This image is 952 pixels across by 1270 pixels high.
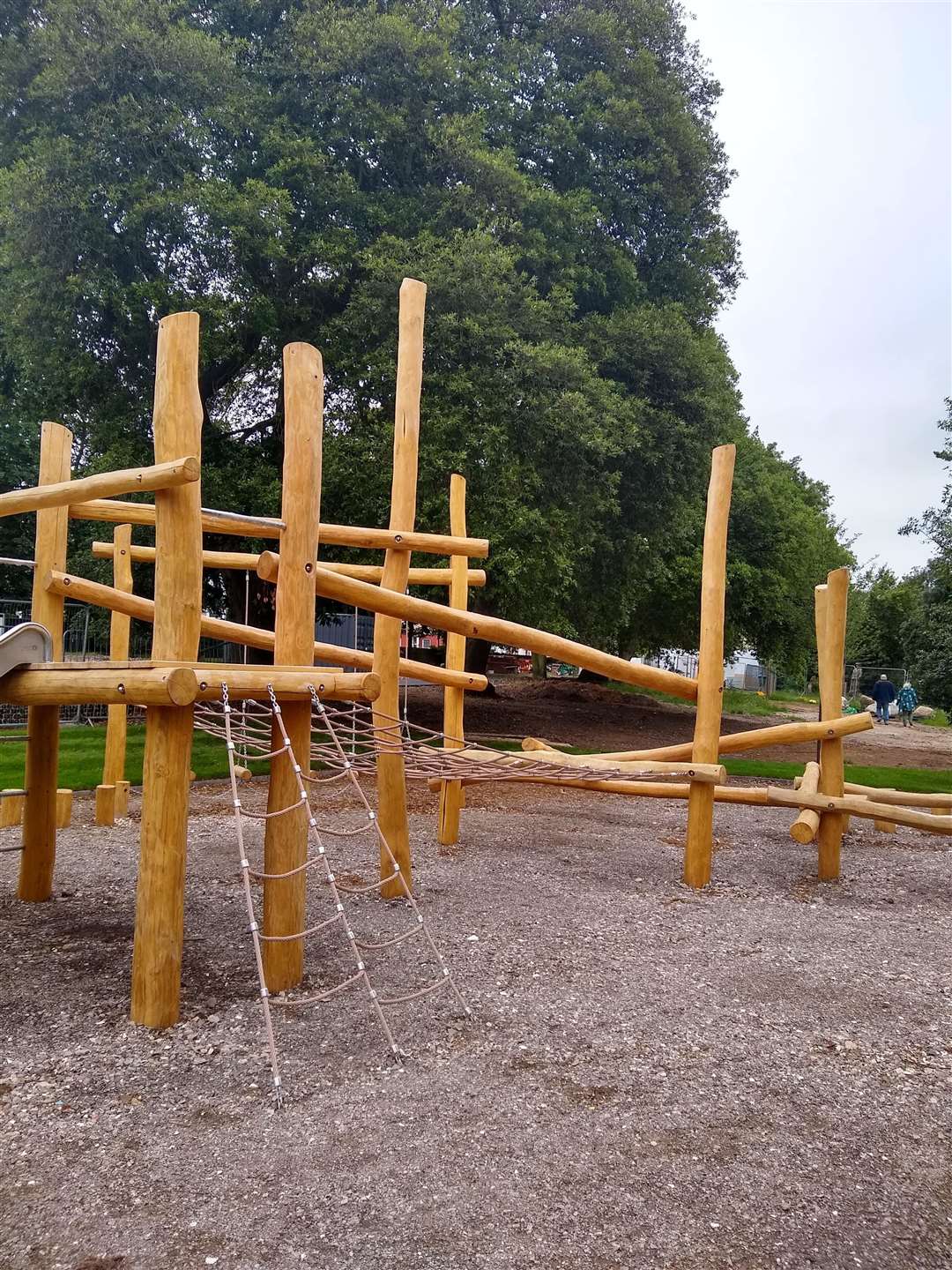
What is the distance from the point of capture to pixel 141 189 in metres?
10.5

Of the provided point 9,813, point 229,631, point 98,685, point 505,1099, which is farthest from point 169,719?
point 9,813

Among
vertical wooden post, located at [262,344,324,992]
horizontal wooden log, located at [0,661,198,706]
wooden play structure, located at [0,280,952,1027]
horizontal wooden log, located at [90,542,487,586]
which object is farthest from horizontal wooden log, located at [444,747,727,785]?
horizontal wooden log, located at [0,661,198,706]

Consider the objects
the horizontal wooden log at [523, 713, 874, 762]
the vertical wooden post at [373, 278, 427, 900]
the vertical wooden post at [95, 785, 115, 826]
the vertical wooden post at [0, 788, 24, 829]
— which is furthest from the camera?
the vertical wooden post at [95, 785, 115, 826]

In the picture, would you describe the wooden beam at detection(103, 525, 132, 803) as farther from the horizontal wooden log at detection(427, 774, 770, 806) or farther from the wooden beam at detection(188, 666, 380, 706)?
the wooden beam at detection(188, 666, 380, 706)

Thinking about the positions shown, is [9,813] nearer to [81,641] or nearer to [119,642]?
[119,642]

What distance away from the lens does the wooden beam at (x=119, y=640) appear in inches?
265

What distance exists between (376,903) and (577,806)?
14.6ft

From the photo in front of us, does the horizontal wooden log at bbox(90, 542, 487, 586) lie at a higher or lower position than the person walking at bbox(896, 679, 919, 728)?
higher

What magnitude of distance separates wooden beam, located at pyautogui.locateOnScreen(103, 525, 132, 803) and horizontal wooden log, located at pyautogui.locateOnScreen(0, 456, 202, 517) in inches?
126

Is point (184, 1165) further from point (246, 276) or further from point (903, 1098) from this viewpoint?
point (246, 276)

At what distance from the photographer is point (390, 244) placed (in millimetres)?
11305

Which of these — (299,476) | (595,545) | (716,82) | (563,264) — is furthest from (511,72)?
(299,476)

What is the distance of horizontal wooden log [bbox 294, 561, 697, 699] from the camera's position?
4465 millimetres

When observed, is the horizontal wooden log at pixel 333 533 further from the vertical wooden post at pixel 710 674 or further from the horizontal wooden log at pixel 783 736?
the horizontal wooden log at pixel 783 736
